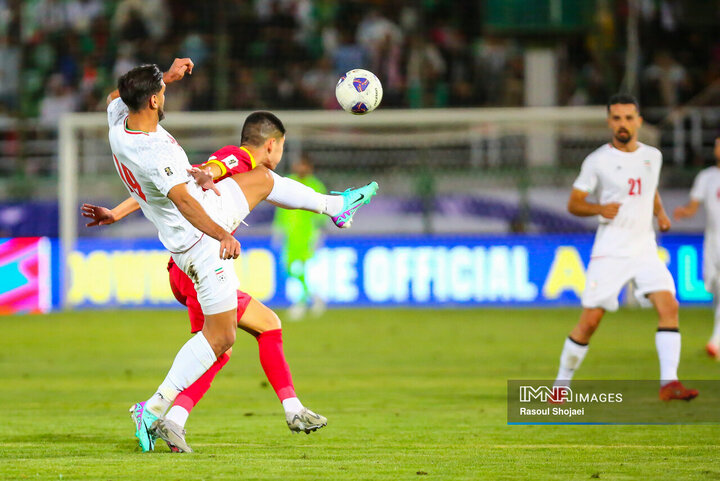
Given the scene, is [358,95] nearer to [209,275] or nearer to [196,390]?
[209,275]

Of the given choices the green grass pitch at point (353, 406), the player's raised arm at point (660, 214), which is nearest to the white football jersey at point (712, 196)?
the green grass pitch at point (353, 406)

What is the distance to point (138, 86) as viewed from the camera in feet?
20.3

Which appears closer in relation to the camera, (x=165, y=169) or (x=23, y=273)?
(x=165, y=169)

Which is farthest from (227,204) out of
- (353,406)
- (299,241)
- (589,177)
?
(299,241)

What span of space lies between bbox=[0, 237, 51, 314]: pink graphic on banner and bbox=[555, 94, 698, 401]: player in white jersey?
1223 centimetres

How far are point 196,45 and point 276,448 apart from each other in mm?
17519

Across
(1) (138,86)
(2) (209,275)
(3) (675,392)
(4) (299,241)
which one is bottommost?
(3) (675,392)

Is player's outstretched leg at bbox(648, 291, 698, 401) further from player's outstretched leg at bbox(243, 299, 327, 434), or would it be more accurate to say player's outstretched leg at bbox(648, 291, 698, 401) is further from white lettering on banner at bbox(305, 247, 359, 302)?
white lettering on banner at bbox(305, 247, 359, 302)

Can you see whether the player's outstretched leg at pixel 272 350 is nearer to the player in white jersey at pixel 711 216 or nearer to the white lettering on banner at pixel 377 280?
the player in white jersey at pixel 711 216

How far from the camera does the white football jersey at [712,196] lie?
12.5 meters

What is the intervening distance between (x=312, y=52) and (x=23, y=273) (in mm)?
7850

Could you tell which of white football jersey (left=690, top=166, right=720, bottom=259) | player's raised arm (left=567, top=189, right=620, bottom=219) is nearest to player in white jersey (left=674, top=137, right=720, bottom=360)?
white football jersey (left=690, top=166, right=720, bottom=259)

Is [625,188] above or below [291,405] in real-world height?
above

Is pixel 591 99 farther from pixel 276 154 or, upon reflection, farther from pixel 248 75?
pixel 276 154
